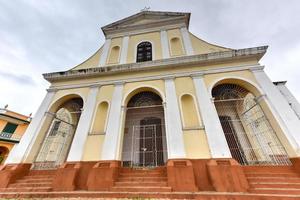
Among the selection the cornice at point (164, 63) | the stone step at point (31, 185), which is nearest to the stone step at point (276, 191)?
the cornice at point (164, 63)

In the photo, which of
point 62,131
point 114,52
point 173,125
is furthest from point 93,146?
point 114,52

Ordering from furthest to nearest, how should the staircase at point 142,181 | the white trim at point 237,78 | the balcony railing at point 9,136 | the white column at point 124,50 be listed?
the balcony railing at point 9,136 < the white column at point 124,50 < the white trim at point 237,78 < the staircase at point 142,181

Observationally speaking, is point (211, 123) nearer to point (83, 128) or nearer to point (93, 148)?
point (93, 148)

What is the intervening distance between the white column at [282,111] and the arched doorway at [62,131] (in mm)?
8560

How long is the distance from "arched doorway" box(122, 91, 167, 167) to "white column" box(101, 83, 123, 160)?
0.74 m

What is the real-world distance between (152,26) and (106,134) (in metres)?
7.45

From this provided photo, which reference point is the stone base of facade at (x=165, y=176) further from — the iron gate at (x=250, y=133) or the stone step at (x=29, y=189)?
the iron gate at (x=250, y=133)

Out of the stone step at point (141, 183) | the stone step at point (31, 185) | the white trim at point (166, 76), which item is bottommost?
the stone step at point (31, 185)

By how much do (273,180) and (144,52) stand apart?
25.7ft

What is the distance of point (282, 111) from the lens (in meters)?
4.61

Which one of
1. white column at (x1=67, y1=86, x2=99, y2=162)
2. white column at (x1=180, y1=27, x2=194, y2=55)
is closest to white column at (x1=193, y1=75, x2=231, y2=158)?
white column at (x1=180, y1=27, x2=194, y2=55)

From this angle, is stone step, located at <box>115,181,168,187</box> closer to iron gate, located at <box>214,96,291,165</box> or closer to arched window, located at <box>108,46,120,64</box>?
iron gate, located at <box>214,96,291,165</box>

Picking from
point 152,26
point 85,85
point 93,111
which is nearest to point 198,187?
point 93,111

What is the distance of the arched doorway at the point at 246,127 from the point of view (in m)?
5.25
